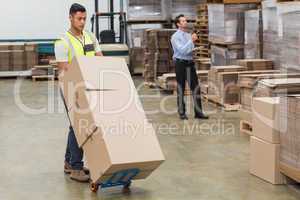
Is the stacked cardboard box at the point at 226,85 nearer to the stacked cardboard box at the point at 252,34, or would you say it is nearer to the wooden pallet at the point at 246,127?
the stacked cardboard box at the point at 252,34

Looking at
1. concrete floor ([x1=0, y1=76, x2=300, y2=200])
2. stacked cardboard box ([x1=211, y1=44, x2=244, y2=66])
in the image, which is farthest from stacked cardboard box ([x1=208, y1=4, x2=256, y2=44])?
concrete floor ([x1=0, y1=76, x2=300, y2=200])

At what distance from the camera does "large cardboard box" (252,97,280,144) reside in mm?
5870

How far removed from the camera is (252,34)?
35.3ft

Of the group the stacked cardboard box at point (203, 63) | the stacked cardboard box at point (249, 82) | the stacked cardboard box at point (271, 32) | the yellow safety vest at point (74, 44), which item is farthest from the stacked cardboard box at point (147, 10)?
the yellow safety vest at point (74, 44)

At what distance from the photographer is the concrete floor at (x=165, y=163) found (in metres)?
5.68

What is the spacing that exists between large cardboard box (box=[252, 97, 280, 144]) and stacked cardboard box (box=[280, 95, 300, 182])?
7 cm

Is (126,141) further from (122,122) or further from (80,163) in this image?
(80,163)

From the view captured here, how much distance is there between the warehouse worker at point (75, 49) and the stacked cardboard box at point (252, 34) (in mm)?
5331

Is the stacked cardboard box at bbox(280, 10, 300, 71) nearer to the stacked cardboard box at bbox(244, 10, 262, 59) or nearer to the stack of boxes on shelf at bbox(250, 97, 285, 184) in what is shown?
the stacked cardboard box at bbox(244, 10, 262, 59)

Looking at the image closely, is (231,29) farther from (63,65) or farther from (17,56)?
(17,56)

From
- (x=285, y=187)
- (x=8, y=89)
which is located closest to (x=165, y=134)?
(x=285, y=187)

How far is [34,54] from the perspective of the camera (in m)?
16.0

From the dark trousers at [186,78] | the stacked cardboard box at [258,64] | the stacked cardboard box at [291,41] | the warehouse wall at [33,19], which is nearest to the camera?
the stacked cardboard box at [291,41]

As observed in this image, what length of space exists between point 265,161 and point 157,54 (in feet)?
24.9
